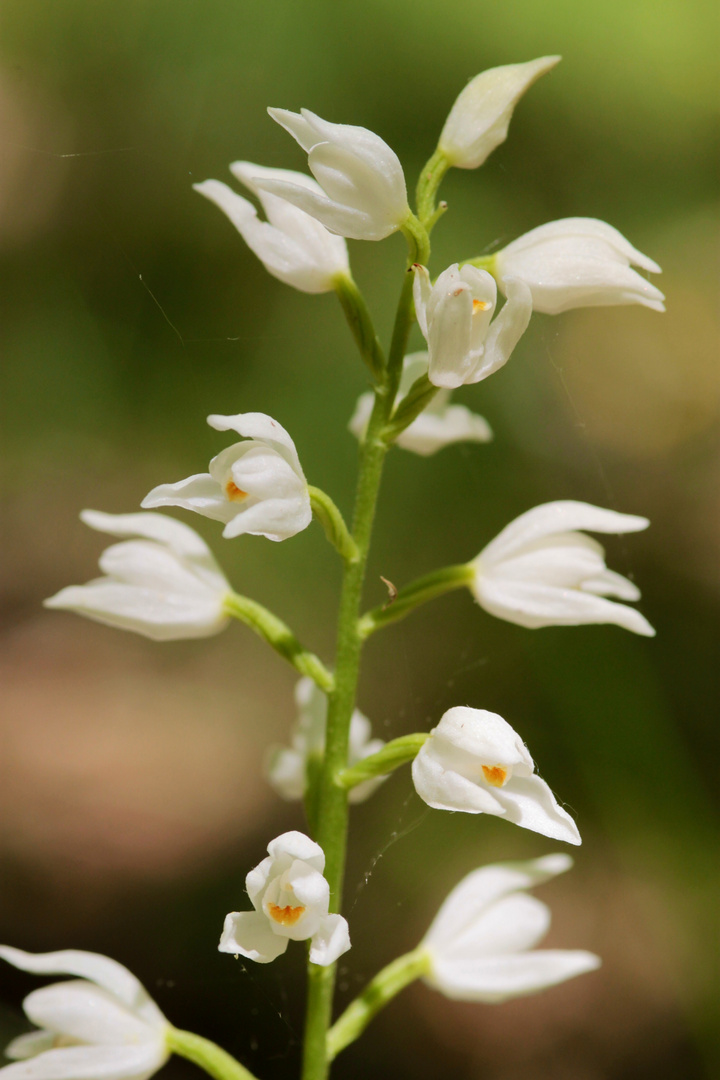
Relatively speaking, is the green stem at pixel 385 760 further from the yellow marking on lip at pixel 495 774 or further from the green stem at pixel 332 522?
the green stem at pixel 332 522

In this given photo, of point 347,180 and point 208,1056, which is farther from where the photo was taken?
point 208,1056

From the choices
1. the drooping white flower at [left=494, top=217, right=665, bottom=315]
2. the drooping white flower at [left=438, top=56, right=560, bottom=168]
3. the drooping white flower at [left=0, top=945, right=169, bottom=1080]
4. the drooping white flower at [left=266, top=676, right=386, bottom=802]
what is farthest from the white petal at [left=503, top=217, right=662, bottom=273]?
the drooping white flower at [left=0, top=945, right=169, bottom=1080]

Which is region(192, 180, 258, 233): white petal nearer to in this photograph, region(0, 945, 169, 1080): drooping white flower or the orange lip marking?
the orange lip marking

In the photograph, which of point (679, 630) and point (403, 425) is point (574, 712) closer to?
point (679, 630)

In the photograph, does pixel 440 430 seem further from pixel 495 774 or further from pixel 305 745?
pixel 495 774

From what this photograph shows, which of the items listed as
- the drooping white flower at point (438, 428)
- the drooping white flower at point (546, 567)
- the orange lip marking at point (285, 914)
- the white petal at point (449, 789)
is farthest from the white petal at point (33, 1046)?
the drooping white flower at point (438, 428)

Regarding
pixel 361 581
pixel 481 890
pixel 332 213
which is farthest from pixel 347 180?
pixel 481 890
